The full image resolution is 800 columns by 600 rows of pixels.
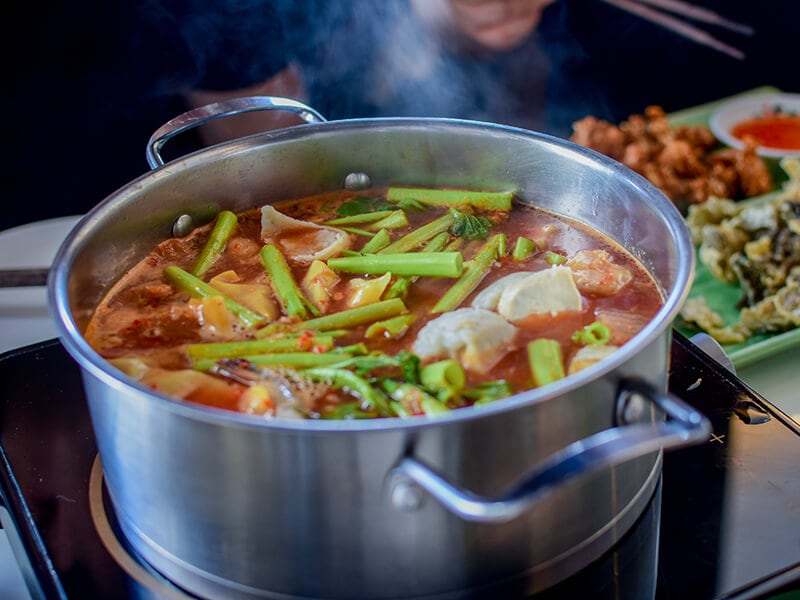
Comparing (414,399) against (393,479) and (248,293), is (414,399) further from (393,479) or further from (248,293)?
(248,293)

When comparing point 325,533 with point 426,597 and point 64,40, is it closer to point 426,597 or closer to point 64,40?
point 426,597

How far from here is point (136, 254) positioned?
2029 millimetres

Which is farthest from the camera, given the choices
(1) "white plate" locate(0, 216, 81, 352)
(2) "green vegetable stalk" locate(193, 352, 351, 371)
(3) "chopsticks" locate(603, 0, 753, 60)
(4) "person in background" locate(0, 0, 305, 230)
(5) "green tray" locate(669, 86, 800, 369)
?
(3) "chopsticks" locate(603, 0, 753, 60)

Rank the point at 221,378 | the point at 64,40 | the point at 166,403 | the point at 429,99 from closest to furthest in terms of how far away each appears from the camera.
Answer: the point at 166,403, the point at 221,378, the point at 64,40, the point at 429,99

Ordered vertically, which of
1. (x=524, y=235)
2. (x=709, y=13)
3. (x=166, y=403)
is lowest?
(x=709, y=13)

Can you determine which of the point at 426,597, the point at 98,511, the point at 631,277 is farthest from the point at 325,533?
the point at 631,277

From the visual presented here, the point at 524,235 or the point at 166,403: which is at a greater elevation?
the point at 166,403

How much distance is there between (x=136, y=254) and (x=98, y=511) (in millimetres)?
632

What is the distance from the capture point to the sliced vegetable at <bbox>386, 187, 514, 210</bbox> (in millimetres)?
2191

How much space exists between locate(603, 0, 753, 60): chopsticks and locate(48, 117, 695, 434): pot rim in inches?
123

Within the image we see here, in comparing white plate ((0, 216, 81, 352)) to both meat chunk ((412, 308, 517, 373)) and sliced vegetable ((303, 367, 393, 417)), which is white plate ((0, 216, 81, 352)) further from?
meat chunk ((412, 308, 517, 373))

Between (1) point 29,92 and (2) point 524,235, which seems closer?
(2) point 524,235

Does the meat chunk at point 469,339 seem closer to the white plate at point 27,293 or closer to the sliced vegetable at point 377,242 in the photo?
the sliced vegetable at point 377,242

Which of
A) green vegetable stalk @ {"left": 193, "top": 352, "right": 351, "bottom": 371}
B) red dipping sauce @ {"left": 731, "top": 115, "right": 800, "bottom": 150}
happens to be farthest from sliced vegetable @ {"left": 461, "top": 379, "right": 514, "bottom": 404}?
red dipping sauce @ {"left": 731, "top": 115, "right": 800, "bottom": 150}
